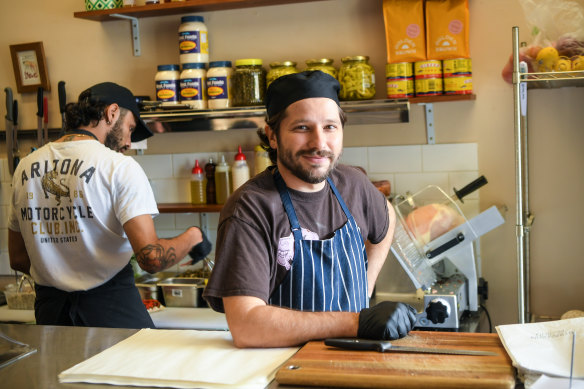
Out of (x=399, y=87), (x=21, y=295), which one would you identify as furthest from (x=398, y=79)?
(x=21, y=295)

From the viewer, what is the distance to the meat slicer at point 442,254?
2.40m

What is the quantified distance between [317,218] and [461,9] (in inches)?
56.5

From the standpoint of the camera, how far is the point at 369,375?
1153 millimetres

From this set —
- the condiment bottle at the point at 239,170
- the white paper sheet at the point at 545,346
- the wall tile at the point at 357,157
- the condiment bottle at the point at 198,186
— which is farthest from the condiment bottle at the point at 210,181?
the white paper sheet at the point at 545,346

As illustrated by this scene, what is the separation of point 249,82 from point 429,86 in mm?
787

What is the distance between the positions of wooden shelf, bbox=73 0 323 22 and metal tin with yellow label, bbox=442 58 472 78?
0.72 m

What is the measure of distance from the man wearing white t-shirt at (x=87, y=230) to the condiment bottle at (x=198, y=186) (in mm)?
882

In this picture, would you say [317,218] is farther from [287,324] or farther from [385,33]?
[385,33]

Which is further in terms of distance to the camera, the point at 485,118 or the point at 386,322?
the point at 485,118

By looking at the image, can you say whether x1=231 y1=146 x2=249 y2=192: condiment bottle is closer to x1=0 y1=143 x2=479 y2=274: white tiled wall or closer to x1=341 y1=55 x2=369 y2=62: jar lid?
x1=0 y1=143 x2=479 y2=274: white tiled wall

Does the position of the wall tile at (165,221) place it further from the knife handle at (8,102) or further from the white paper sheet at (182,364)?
the white paper sheet at (182,364)

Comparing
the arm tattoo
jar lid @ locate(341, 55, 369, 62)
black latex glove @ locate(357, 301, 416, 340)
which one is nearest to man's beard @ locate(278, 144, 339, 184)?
black latex glove @ locate(357, 301, 416, 340)

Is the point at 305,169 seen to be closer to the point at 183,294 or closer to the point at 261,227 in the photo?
the point at 261,227

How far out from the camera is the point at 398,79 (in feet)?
8.98
